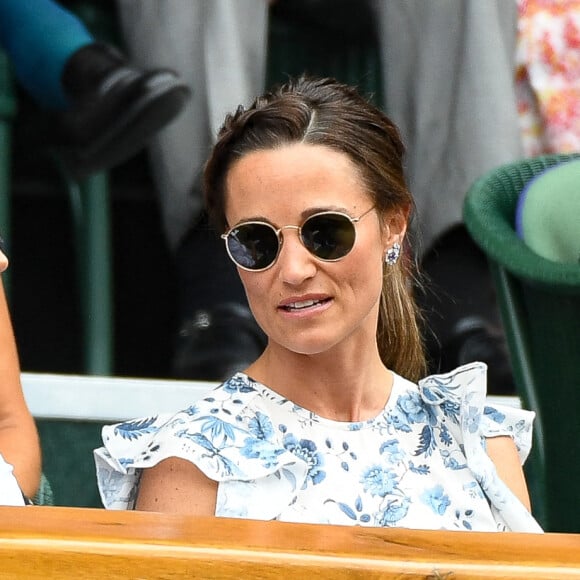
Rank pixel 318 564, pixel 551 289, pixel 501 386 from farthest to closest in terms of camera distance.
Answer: pixel 501 386 < pixel 551 289 < pixel 318 564

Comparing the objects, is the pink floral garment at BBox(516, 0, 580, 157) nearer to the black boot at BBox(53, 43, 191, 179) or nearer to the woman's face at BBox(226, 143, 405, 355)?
the black boot at BBox(53, 43, 191, 179)

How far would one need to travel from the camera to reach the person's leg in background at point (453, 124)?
115 inches

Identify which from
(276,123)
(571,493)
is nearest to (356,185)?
(276,123)

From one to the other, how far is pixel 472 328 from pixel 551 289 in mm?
763

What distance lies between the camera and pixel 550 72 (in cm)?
303

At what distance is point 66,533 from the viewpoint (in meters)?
1.01

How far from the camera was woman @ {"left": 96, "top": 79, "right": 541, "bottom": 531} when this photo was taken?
1.48 m

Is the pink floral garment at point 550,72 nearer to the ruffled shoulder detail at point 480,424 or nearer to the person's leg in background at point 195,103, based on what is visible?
the person's leg in background at point 195,103

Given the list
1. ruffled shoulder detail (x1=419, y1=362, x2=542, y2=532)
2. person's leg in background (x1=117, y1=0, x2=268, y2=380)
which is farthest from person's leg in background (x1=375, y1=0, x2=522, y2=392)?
ruffled shoulder detail (x1=419, y1=362, x2=542, y2=532)

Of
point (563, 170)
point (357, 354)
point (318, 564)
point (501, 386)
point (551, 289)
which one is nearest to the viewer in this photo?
point (318, 564)

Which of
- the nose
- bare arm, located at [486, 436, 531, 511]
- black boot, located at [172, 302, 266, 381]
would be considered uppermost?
the nose

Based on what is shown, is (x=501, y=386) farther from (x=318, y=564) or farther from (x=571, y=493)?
(x=318, y=564)

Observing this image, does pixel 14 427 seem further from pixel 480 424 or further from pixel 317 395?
pixel 480 424

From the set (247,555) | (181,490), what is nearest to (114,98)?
(181,490)
